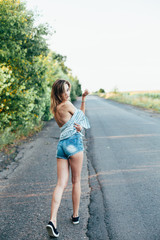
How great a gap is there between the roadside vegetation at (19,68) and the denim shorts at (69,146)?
14.7 feet

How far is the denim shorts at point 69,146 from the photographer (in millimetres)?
2891

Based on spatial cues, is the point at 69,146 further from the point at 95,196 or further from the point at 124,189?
the point at 124,189

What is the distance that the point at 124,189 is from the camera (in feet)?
13.7

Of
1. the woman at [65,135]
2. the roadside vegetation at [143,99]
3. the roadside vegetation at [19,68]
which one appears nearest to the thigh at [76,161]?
the woman at [65,135]

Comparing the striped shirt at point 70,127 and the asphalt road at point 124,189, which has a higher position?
the striped shirt at point 70,127

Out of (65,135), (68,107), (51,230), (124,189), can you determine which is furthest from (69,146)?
(124,189)

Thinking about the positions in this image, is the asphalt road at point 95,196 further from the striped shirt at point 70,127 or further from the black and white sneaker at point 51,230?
the striped shirt at point 70,127

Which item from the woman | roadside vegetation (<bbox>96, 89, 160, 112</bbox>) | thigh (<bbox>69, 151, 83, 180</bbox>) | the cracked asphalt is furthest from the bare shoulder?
roadside vegetation (<bbox>96, 89, 160, 112</bbox>)

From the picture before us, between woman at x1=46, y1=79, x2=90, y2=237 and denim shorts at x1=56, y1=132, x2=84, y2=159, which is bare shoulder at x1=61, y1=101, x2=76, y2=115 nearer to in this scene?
woman at x1=46, y1=79, x2=90, y2=237

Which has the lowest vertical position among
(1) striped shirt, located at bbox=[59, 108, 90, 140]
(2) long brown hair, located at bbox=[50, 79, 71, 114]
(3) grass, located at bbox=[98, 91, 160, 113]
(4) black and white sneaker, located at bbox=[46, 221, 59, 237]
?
(4) black and white sneaker, located at bbox=[46, 221, 59, 237]

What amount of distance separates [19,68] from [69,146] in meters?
6.75

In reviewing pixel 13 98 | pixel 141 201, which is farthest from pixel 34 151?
pixel 141 201

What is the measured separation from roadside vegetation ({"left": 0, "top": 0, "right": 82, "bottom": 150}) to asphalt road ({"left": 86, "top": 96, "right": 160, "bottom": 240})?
2.66m

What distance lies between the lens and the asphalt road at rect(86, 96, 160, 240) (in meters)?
2.96
